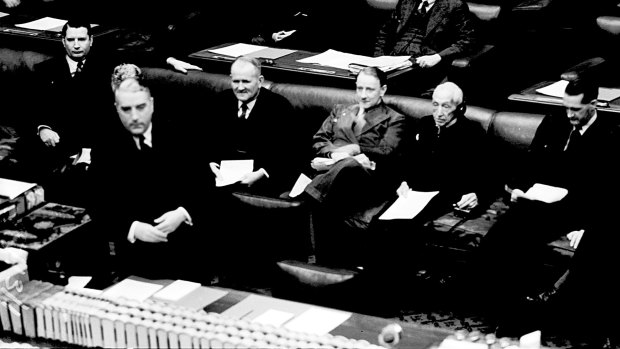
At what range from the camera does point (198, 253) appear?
4.13 metres

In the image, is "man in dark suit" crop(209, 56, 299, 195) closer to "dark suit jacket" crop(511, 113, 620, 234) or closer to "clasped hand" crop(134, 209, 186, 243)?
"clasped hand" crop(134, 209, 186, 243)

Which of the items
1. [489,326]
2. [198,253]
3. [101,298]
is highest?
[101,298]

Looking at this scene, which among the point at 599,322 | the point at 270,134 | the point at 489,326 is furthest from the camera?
the point at 270,134

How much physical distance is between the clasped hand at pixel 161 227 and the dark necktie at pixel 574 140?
187 centimetres

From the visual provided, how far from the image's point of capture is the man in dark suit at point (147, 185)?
4.00m

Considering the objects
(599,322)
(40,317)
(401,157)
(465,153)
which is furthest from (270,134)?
(40,317)

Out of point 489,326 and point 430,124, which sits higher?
point 430,124

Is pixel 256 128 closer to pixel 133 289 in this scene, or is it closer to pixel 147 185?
pixel 147 185

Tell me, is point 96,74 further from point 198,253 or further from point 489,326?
point 489,326

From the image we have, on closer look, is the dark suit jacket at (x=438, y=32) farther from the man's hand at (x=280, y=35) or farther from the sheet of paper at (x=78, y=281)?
the sheet of paper at (x=78, y=281)

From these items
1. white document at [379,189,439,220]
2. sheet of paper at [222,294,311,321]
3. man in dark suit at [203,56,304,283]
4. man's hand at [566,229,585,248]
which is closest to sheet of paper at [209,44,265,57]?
man in dark suit at [203,56,304,283]

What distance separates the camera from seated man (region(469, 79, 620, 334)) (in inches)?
176

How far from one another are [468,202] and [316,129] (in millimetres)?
1176

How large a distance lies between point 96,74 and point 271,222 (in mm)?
2153
